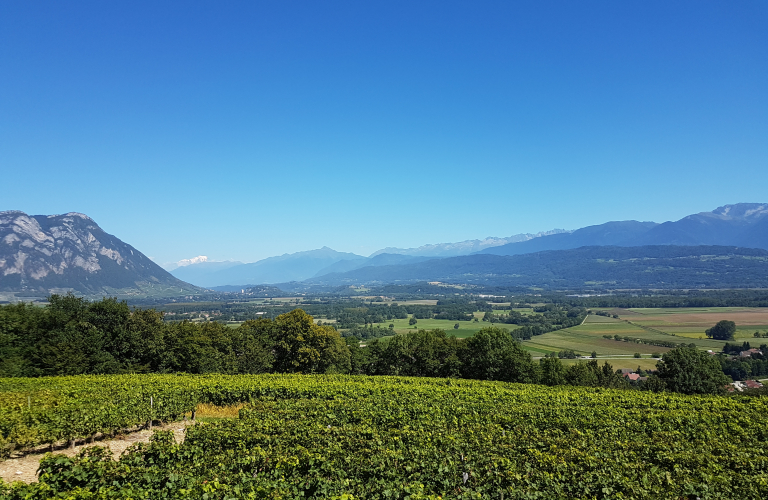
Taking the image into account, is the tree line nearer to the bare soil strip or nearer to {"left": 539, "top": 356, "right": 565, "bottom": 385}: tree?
{"left": 539, "top": 356, "right": 565, "bottom": 385}: tree

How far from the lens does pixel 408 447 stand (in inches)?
566

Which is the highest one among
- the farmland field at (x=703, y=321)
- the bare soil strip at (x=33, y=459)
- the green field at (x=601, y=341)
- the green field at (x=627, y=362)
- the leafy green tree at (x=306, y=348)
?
the bare soil strip at (x=33, y=459)

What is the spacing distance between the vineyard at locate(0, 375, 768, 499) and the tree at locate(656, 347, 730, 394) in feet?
57.7

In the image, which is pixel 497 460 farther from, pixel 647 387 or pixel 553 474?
pixel 647 387

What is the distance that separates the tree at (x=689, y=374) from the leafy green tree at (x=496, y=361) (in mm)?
13281

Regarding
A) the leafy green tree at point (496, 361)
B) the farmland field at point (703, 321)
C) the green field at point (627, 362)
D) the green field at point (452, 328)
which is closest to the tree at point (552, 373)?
the leafy green tree at point (496, 361)

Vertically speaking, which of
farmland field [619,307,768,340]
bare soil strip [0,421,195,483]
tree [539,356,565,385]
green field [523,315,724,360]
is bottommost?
farmland field [619,307,768,340]

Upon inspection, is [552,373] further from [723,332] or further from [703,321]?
[703,321]

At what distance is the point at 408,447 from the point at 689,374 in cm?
4079

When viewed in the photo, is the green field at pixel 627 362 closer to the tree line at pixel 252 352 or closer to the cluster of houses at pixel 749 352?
the cluster of houses at pixel 749 352

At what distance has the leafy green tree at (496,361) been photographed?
44375 mm

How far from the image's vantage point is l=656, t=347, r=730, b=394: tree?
131ft

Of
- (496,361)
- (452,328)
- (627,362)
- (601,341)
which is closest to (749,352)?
(601,341)

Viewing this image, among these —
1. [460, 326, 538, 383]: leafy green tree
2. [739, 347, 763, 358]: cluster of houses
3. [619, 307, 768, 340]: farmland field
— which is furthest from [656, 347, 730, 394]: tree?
[619, 307, 768, 340]: farmland field
